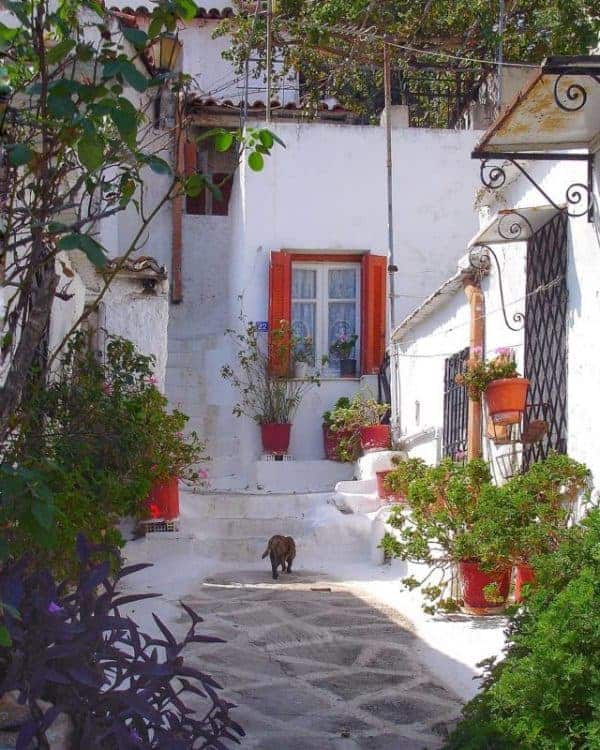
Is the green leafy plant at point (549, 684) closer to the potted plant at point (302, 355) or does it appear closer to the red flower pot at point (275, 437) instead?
the red flower pot at point (275, 437)

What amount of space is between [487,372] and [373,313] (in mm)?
5863

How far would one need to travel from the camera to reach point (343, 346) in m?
13.5

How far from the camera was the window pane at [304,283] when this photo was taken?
45.2 feet

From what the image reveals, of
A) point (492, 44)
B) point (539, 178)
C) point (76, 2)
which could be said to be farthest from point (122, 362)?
Answer: point (492, 44)

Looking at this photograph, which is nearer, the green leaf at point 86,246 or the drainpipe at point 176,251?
the green leaf at point 86,246

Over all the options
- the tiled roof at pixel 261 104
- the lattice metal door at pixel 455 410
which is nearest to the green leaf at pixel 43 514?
the lattice metal door at pixel 455 410

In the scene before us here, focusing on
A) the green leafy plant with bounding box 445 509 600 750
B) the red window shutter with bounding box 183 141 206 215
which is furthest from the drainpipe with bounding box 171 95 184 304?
the green leafy plant with bounding box 445 509 600 750

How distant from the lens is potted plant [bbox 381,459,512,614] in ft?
22.8

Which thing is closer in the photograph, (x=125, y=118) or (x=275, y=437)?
(x=125, y=118)

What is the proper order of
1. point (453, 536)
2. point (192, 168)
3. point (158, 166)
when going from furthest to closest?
point (192, 168) → point (453, 536) → point (158, 166)

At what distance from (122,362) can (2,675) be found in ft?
17.7

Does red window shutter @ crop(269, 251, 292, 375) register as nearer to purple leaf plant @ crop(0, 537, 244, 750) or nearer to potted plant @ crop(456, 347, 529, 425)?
potted plant @ crop(456, 347, 529, 425)

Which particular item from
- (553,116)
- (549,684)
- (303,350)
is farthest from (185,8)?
(303,350)

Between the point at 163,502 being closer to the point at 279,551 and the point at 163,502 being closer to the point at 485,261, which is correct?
the point at 279,551
